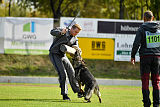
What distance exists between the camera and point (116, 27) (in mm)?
21344

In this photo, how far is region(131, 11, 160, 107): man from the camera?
7.90m

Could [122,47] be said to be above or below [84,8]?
below

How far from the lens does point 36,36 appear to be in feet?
69.4

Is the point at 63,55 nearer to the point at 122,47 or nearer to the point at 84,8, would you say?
the point at 122,47

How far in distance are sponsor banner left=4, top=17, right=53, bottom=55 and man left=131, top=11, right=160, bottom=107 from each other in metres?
13.3

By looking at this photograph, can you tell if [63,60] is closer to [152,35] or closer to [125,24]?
[152,35]

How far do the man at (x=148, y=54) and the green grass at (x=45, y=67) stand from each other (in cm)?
1364

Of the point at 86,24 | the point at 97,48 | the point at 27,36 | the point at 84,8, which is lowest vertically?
the point at 97,48

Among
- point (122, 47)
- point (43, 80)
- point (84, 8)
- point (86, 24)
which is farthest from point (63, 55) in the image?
point (84, 8)

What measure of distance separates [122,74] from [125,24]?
279 cm

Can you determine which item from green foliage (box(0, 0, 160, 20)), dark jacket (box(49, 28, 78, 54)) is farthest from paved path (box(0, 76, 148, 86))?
dark jacket (box(49, 28, 78, 54))

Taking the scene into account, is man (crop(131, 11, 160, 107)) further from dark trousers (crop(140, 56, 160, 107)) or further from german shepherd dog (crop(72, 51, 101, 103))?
german shepherd dog (crop(72, 51, 101, 103))

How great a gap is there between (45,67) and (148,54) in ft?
48.9

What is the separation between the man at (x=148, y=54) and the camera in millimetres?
7902
